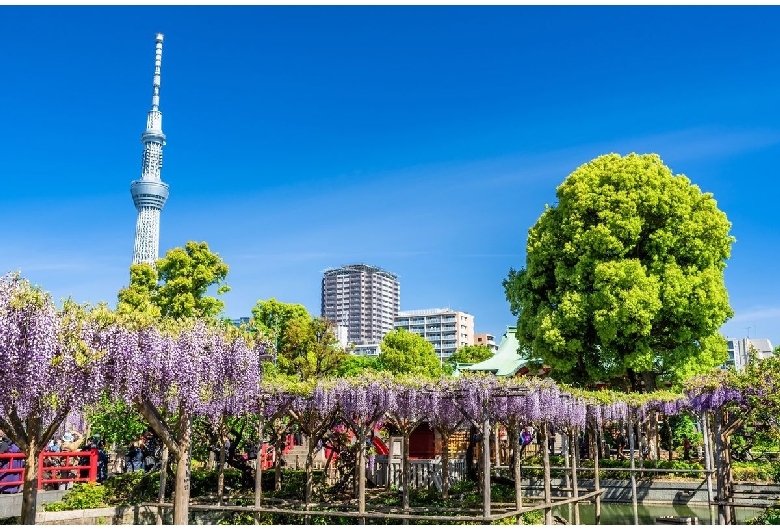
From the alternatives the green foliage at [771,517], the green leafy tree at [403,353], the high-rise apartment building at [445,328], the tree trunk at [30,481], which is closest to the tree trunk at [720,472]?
the green foliage at [771,517]

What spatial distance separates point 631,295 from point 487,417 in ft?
34.3

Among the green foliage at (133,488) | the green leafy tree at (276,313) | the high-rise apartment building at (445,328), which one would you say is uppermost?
the high-rise apartment building at (445,328)

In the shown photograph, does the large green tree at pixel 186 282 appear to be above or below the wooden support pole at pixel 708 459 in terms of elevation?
above

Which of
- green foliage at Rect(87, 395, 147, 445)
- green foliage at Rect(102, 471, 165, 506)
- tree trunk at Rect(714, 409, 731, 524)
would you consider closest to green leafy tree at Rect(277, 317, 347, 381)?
green foliage at Rect(87, 395, 147, 445)

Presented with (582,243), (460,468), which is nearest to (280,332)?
(460,468)

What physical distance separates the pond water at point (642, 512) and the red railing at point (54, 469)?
1294cm

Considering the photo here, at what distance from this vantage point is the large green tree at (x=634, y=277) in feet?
77.6

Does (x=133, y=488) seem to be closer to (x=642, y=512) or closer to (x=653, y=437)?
(x=642, y=512)

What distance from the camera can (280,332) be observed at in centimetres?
3872

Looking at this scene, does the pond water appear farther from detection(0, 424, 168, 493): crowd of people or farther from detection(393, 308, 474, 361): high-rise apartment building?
detection(393, 308, 474, 361): high-rise apartment building

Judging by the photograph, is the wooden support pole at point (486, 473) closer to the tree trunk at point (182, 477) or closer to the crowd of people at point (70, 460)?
the tree trunk at point (182, 477)

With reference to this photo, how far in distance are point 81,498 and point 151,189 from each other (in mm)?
127685

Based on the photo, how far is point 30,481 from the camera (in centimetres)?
952

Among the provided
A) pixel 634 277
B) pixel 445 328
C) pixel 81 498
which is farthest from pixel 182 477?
pixel 445 328
